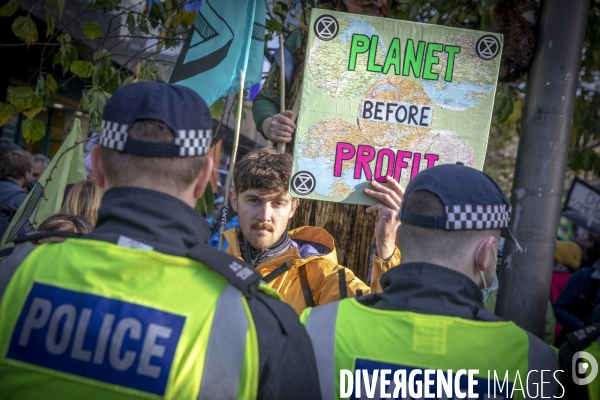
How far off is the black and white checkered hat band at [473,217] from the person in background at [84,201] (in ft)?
8.07

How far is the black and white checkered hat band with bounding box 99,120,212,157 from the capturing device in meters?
1.79

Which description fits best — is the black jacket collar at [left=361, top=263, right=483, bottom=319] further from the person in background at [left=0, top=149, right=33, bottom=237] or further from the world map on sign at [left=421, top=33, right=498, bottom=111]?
the person in background at [left=0, top=149, right=33, bottom=237]

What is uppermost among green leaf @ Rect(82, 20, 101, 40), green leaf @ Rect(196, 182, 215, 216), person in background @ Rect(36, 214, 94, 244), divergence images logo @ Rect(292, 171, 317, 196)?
green leaf @ Rect(82, 20, 101, 40)

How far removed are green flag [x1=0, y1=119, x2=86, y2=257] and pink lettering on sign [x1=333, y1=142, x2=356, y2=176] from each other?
2038mm

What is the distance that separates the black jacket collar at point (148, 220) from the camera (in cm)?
175

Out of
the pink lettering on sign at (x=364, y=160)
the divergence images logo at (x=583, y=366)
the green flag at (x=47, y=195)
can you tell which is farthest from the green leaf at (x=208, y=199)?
the divergence images logo at (x=583, y=366)

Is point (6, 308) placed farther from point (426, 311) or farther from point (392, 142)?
point (392, 142)

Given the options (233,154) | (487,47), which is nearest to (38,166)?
(233,154)

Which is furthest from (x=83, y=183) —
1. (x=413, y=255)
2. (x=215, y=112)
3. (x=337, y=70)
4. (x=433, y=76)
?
(x=413, y=255)

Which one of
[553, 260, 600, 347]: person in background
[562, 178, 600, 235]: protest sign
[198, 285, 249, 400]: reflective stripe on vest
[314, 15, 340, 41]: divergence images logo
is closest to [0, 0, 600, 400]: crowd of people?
[198, 285, 249, 400]: reflective stripe on vest

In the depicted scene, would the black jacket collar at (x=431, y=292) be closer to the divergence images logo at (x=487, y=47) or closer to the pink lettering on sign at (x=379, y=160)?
the pink lettering on sign at (x=379, y=160)

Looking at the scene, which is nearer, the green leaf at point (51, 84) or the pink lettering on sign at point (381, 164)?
the pink lettering on sign at point (381, 164)

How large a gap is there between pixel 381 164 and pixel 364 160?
74 millimetres

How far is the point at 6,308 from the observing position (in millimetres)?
1669
